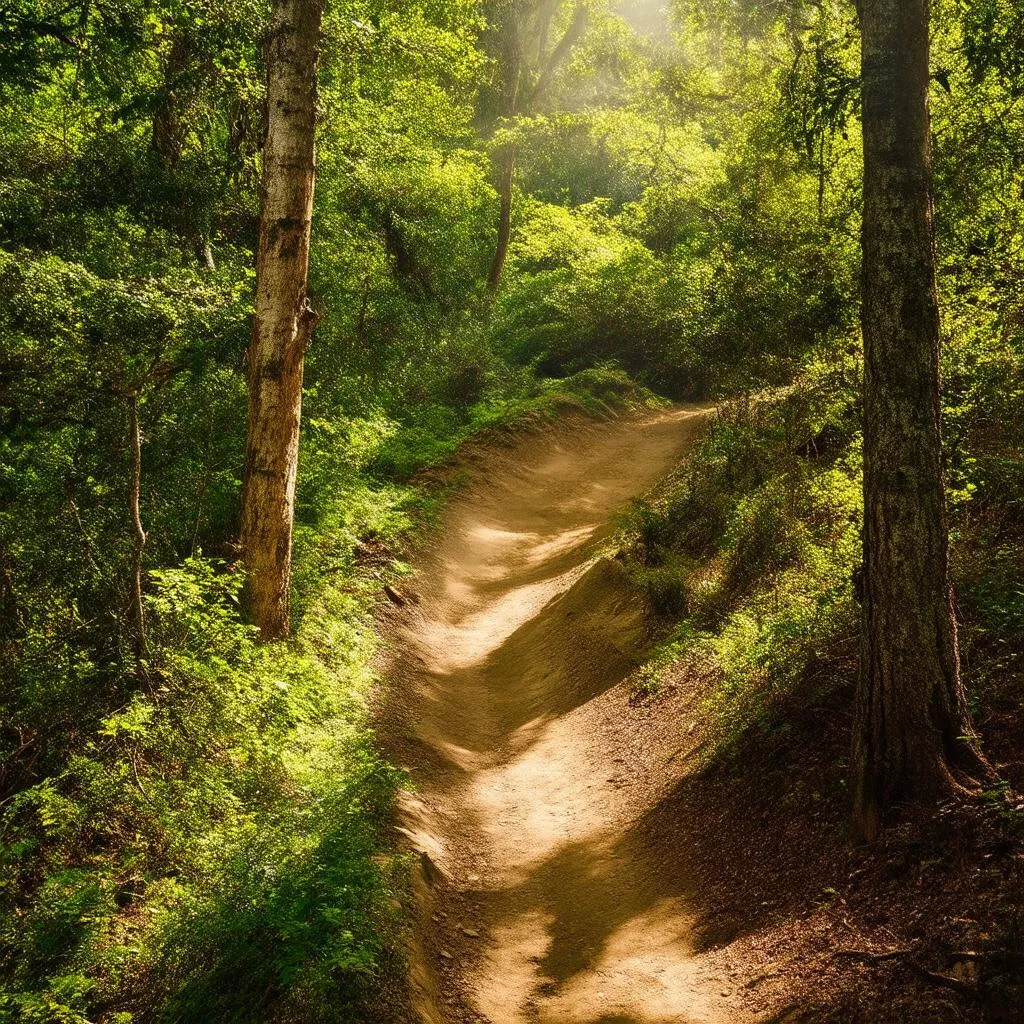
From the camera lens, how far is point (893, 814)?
4.82 metres

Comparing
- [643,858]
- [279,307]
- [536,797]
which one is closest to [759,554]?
[536,797]

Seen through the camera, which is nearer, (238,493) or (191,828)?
(191,828)

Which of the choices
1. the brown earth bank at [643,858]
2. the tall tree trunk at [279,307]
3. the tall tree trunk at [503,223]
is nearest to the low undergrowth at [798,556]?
the brown earth bank at [643,858]

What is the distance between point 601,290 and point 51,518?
70.0 feet

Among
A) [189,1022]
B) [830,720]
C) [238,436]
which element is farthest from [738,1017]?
[238,436]

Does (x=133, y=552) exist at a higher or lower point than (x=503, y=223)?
lower

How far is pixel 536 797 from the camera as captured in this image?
797 cm

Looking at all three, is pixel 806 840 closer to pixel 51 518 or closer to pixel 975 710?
pixel 975 710

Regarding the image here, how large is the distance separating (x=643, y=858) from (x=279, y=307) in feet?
21.6

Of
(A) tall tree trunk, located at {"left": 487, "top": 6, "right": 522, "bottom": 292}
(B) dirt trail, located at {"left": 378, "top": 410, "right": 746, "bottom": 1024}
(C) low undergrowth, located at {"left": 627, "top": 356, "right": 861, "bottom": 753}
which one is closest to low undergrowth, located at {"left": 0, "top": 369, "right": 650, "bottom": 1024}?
(B) dirt trail, located at {"left": 378, "top": 410, "right": 746, "bottom": 1024}

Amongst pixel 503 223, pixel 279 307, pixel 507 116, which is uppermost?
pixel 507 116

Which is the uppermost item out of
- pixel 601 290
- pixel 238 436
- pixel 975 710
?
pixel 601 290

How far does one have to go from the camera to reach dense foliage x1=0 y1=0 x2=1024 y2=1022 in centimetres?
495

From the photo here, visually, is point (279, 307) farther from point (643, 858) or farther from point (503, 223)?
point (503, 223)
